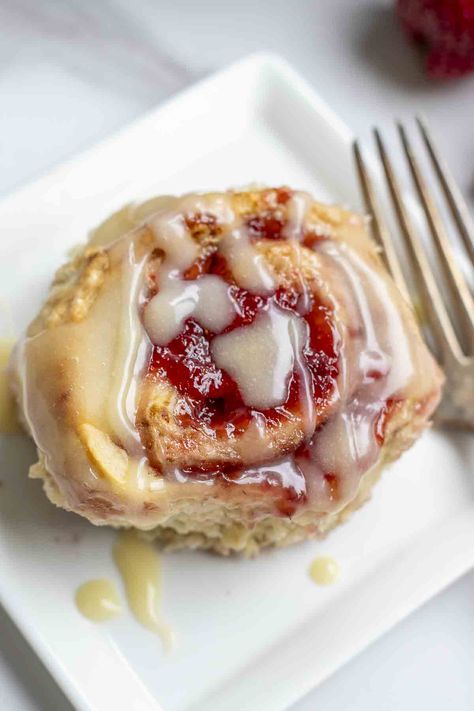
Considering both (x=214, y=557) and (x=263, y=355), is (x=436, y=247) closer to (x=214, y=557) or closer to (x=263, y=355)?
(x=263, y=355)

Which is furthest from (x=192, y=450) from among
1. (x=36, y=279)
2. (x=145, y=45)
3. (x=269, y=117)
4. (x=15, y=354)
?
(x=145, y=45)

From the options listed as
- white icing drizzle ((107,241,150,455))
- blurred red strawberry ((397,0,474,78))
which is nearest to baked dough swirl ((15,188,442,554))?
white icing drizzle ((107,241,150,455))

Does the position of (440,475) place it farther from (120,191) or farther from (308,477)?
(120,191)

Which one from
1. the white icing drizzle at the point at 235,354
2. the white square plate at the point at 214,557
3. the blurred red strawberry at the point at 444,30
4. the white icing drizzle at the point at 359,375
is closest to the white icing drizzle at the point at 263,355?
the white icing drizzle at the point at 235,354

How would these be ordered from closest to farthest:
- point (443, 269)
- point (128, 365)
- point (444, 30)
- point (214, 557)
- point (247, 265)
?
point (128, 365) < point (247, 265) < point (214, 557) < point (443, 269) < point (444, 30)

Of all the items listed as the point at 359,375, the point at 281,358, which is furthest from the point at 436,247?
the point at 281,358

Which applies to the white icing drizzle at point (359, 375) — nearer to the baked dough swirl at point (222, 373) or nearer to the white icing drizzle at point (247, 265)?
the baked dough swirl at point (222, 373)
